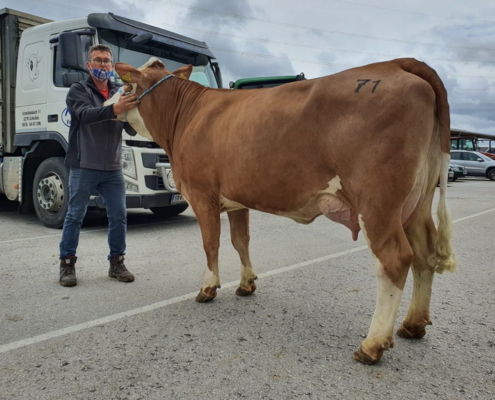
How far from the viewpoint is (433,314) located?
3.35 meters

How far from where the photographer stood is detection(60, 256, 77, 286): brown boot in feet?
13.1

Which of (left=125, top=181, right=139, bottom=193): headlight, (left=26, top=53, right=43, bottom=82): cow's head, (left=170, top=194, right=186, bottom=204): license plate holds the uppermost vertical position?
(left=26, top=53, right=43, bottom=82): cow's head

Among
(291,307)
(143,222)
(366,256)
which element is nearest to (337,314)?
(291,307)

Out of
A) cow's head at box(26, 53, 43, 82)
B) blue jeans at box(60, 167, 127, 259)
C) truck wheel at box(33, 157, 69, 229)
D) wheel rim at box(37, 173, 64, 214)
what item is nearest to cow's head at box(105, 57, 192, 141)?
blue jeans at box(60, 167, 127, 259)

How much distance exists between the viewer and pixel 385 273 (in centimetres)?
252

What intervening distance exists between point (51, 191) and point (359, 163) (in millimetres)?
5613

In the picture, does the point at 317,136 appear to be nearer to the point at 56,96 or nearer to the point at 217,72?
the point at 56,96

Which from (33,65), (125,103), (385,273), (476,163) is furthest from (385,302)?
(476,163)

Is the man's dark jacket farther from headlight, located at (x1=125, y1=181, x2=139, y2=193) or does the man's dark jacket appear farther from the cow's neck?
headlight, located at (x1=125, y1=181, x2=139, y2=193)

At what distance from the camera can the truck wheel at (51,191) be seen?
263 inches

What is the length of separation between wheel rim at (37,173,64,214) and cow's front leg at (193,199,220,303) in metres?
4.00

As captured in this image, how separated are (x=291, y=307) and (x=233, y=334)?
68 centimetres

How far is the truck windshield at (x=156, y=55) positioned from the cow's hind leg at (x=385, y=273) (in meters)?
5.01

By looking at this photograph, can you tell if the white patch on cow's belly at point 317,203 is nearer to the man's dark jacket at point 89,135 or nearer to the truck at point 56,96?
the man's dark jacket at point 89,135
